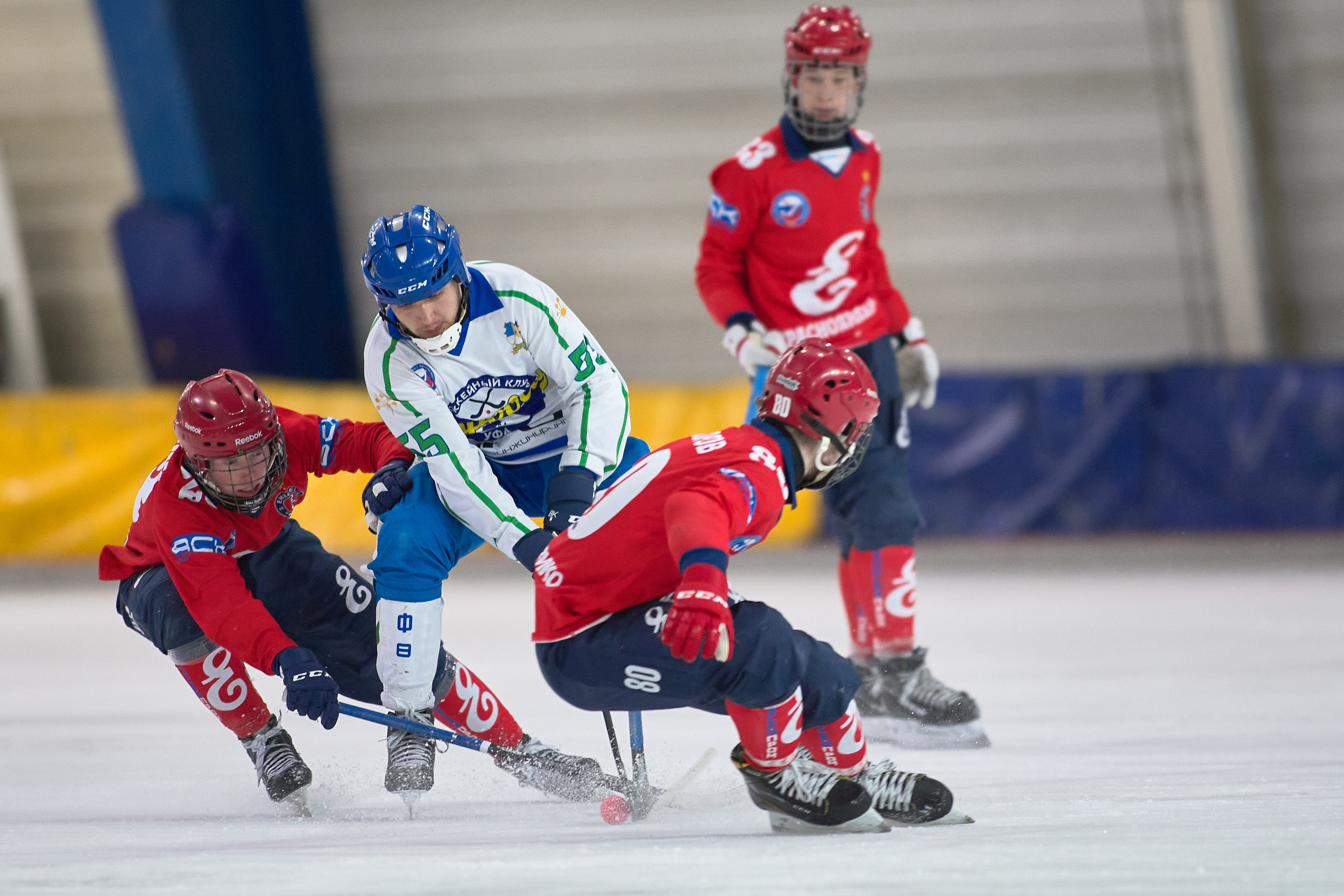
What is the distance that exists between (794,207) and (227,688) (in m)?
2.08

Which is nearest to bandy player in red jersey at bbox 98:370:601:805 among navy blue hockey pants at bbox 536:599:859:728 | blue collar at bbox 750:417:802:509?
navy blue hockey pants at bbox 536:599:859:728

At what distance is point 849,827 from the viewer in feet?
8.97

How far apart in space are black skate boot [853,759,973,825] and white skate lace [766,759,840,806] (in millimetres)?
79

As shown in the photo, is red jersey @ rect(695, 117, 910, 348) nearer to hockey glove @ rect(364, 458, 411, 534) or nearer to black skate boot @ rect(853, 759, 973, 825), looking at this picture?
hockey glove @ rect(364, 458, 411, 534)

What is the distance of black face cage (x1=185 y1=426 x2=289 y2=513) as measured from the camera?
3.34 metres

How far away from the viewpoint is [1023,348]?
10.1 m

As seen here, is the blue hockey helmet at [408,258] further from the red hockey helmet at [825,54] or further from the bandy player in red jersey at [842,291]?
the red hockey helmet at [825,54]

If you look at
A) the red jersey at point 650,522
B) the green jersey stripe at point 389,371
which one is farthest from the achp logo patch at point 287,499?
the red jersey at point 650,522

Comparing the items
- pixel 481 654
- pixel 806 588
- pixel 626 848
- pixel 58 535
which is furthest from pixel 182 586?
pixel 58 535

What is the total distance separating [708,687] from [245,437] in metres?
1.25

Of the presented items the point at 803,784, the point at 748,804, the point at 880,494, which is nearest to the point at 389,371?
the point at 748,804

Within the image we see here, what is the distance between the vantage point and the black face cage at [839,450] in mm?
2760

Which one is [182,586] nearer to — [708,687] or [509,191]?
[708,687]

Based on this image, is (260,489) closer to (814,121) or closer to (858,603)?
(858,603)
